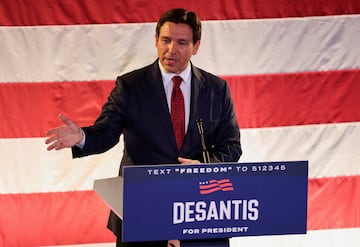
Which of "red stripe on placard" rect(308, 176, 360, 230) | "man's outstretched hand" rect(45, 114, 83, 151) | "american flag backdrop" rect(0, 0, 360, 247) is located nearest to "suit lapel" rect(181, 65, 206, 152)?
"man's outstretched hand" rect(45, 114, 83, 151)

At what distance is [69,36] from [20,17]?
206 millimetres

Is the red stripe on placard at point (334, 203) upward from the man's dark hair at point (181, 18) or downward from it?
downward

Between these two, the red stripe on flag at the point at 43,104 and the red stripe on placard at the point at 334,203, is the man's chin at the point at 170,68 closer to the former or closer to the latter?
the red stripe on flag at the point at 43,104

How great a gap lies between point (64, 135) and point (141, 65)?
1.10 m

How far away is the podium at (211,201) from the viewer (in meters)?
1.35

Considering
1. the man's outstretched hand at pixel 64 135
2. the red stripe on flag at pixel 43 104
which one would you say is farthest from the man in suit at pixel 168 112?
the red stripe on flag at pixel 43 104

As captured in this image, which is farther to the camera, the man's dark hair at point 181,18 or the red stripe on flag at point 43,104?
the red stripe on flag at point 43,104

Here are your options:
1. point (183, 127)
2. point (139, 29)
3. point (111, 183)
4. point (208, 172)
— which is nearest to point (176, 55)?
point (183, 127)

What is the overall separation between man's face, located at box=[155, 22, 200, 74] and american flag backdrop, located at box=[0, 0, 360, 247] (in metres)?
0.77

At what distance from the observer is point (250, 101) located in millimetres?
2832

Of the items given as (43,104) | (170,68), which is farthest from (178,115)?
(43,104)

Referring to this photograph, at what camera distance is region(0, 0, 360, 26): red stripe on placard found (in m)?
2.62

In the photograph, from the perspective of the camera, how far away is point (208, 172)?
1.38 meters

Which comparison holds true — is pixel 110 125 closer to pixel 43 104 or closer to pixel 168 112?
pixel 168 112
